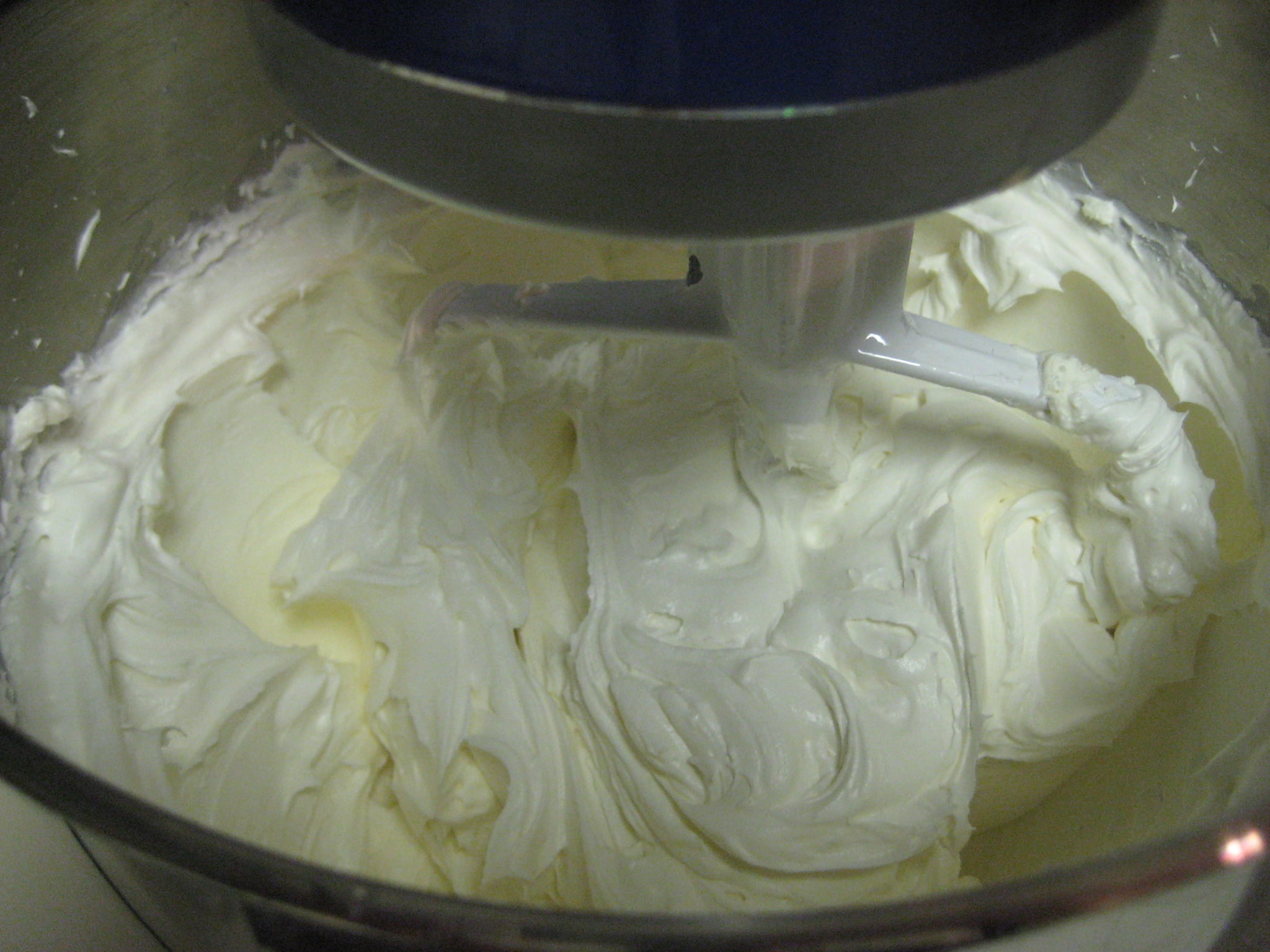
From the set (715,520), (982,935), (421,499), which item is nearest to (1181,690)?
(715,520)

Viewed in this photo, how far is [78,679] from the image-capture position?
2.18 feet

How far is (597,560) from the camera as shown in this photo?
85cm

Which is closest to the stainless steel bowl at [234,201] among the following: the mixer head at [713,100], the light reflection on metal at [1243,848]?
the light reflection on metal at [1243,848]

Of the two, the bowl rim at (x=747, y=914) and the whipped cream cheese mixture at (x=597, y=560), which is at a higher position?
the bowl rim at (x=747, y=914)

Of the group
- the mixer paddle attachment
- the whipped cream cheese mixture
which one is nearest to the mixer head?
the mixer paddle attachment

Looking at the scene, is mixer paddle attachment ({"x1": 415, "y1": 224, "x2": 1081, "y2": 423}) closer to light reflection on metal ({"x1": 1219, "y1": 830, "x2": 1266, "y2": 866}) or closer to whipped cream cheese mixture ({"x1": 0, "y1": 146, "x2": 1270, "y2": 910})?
whipped cream cheese mixture ({"x1": 0, "y1": 146, "x2": 1270, "y2": 910})

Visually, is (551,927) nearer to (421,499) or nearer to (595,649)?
(595,649)

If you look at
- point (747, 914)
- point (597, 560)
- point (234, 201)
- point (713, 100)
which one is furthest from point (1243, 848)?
point (234, 201)

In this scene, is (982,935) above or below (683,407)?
above

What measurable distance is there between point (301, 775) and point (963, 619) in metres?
0.49

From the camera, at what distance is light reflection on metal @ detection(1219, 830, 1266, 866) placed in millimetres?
361

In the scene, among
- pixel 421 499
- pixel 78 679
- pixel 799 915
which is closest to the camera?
pixel 799 915

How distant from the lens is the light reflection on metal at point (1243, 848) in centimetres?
36

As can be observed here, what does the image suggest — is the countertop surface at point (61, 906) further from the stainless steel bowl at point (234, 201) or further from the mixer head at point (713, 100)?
the mixer head at point (713, 100)
